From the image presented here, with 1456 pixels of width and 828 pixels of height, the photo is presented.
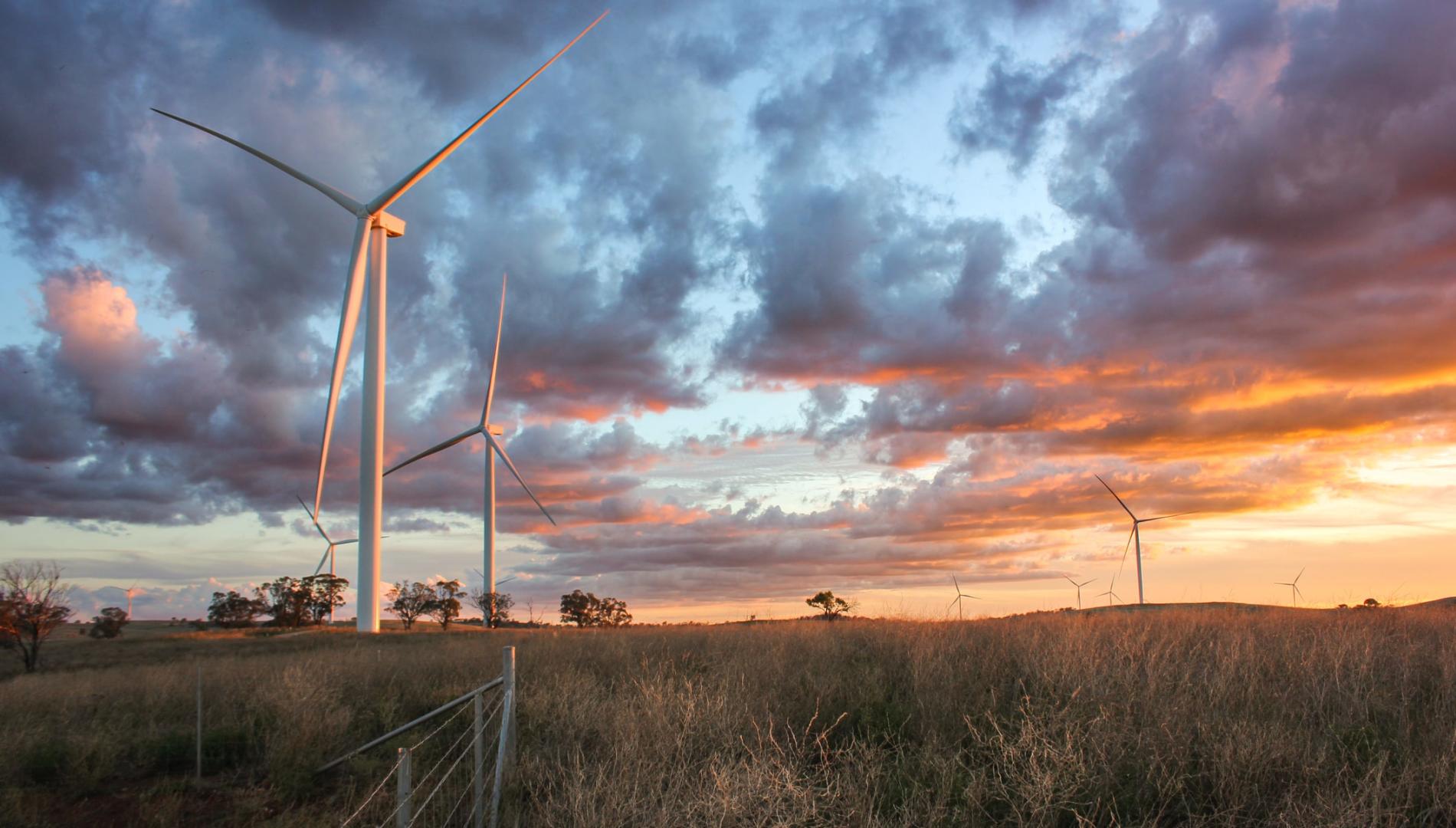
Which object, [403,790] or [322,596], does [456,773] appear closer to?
[403,790]

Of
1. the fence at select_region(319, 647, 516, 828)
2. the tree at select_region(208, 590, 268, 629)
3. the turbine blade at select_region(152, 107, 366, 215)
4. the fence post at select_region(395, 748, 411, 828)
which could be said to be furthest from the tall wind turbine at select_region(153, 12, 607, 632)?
the tree at select_region(208, 590, 268, 629)

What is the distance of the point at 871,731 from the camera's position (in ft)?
39.3

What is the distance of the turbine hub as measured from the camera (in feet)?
125

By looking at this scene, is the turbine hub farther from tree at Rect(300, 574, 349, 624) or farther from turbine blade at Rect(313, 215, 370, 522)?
tree at Rect(300, 574, 349, 624)

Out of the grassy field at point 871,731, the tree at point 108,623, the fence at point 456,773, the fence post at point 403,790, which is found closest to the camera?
the fence post at point 403,790

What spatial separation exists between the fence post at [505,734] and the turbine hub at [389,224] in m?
31.6

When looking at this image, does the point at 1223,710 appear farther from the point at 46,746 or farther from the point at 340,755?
the point at 46,746

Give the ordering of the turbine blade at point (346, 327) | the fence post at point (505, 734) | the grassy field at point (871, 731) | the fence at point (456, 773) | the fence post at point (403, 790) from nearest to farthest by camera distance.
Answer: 1. the fence post at point (403, 790)
2. the grassy field at point (871, 731)
3. the fence post at point (505, 734)
4. the fence at point (456, 773)
5. the turbine blade at point (346, 327)

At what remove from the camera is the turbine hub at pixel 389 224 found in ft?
125

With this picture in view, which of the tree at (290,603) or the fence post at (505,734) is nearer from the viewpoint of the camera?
the fence post at (505,734)

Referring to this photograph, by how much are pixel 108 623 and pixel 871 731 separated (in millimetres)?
77684

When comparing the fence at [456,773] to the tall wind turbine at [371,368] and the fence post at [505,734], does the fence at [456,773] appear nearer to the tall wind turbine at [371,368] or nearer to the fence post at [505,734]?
the fence post at [505,734]

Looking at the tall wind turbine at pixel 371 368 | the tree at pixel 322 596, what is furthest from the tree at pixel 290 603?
the tall wind turbine at pixel 371 368

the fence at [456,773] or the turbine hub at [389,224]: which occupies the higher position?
the turbine hub at [389,224]
